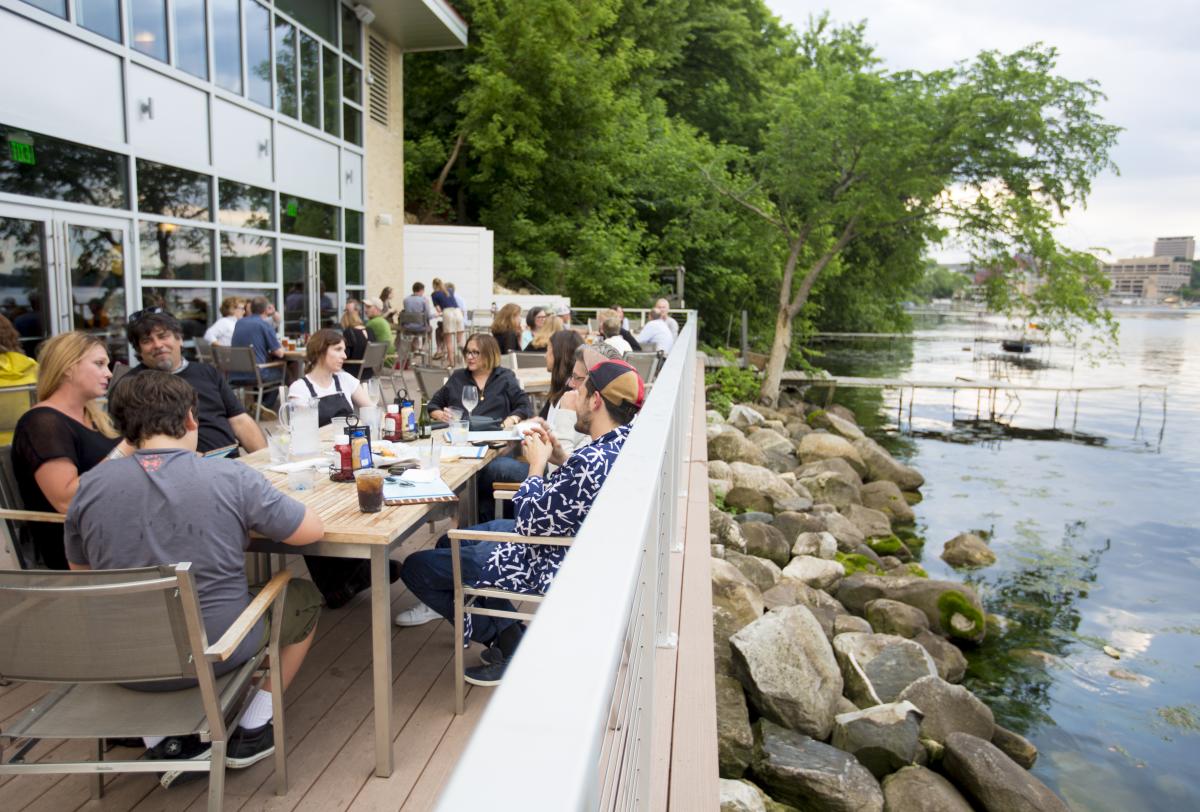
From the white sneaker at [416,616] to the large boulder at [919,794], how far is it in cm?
278

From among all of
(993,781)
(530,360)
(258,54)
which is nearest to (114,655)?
(993,781)

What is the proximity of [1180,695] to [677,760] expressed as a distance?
348 inches

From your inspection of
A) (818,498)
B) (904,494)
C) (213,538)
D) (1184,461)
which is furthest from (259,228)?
(1184,461)

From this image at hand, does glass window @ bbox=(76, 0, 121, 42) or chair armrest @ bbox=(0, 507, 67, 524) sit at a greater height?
glass window @ bbox=(76, 0, 121, 42)

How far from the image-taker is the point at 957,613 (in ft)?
28.0

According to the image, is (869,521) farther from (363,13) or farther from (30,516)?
(363,13)

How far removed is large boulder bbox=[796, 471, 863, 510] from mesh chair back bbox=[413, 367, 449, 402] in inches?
297

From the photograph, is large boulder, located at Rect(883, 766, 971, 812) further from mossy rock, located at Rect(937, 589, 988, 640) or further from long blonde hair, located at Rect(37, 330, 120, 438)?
long blonde hair, located at Rect(37, 330, 120, 438)

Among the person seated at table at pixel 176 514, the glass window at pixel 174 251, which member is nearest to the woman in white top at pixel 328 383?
the person seated at table at pixel 176 514

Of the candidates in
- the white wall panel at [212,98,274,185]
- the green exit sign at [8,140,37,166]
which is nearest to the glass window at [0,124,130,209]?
the green exit sign at [8,140,37,166]

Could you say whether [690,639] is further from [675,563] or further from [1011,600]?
[1011,600]

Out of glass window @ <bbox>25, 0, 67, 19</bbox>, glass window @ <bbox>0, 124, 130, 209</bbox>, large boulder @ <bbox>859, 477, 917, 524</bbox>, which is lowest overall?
large boulder @ <bbox>859, 477, 917, 524</bbox>

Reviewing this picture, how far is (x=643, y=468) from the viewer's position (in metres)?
1.47

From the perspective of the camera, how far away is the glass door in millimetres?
12539
